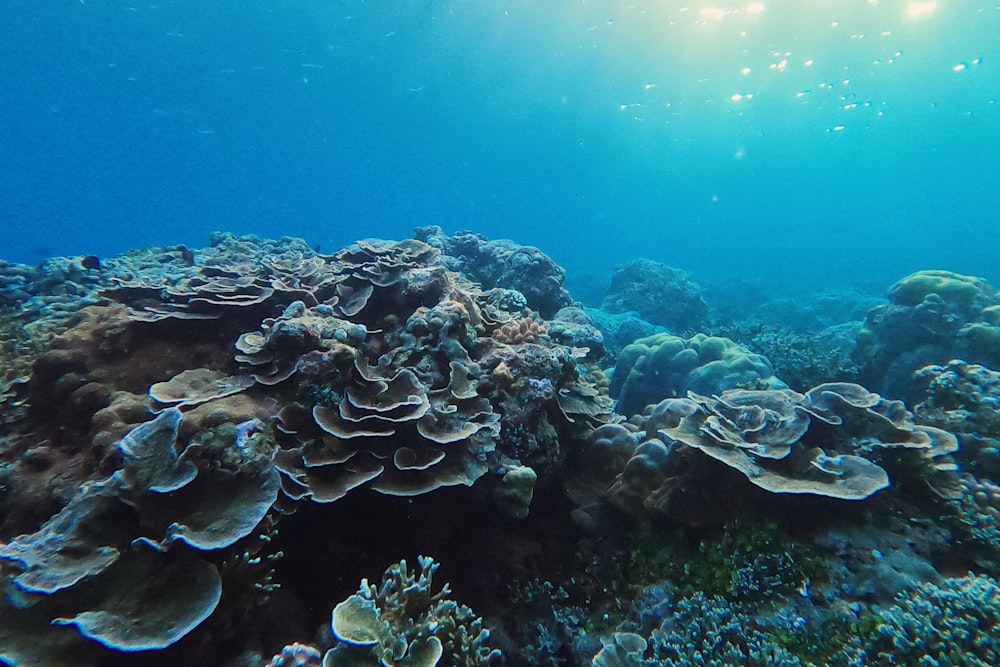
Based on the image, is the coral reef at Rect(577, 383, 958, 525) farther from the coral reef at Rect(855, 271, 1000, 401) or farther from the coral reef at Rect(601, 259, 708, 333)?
the coral reef at Rect(601, 259, 708, 333)

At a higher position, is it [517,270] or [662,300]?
[662,300]

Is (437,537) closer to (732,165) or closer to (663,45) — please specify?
(663,45)

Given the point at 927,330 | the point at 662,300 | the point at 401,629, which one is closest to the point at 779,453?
the point at 401,629

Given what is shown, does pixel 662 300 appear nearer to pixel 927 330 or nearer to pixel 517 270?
pixel 927 330

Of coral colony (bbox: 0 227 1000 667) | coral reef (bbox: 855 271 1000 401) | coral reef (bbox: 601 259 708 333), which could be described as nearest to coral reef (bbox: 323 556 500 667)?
coral colony (bbox: 0 227 1000 667)

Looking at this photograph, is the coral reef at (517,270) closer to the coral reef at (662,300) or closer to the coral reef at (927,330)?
the coral reef at (927,330)

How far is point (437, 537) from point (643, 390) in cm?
716

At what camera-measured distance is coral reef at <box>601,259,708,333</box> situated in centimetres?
2155

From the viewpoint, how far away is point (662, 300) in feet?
72.0

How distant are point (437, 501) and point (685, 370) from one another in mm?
7380

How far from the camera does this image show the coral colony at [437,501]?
2766mm

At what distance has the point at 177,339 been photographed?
5.08 m

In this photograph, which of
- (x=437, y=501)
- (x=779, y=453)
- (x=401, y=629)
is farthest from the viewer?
(x=437, y=501)

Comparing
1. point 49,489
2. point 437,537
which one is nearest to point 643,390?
point 437,537
